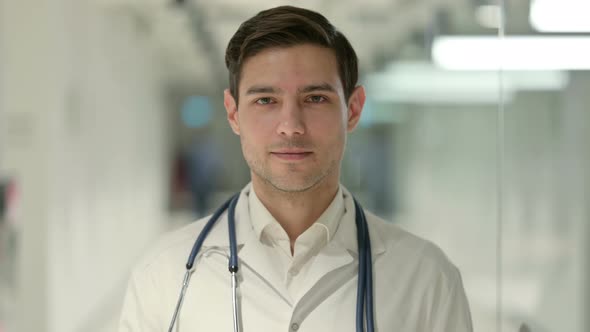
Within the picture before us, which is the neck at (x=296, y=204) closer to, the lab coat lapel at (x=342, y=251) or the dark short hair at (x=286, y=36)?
the lab coat lapel at (x=342, y=251)

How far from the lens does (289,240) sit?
149cm

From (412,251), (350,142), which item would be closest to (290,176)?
(412,251)

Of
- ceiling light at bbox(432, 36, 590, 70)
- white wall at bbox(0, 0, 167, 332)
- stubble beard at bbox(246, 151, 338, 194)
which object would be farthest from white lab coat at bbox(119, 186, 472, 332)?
white wall at bbox(0, 0, 167, 332)

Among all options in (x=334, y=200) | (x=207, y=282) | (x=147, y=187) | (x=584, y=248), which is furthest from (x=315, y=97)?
(x=147, y=187)

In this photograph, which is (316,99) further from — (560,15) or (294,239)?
(560,15)

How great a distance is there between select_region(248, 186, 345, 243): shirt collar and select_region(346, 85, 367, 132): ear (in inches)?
6.4

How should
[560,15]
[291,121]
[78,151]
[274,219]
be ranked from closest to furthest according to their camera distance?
[291,121]
[274,219]
[560,15]
[78,151]

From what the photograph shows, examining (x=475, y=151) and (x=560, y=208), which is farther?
(x=475, y=151)

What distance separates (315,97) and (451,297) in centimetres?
52

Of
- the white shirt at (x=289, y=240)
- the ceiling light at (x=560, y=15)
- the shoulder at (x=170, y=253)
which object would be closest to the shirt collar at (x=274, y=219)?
the white shirt at (x=289, y=240)

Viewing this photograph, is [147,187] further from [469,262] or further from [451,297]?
[451,297]

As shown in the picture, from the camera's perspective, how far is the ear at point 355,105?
1498mm

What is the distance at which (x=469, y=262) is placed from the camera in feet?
8.48

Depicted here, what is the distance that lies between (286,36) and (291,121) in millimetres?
182
